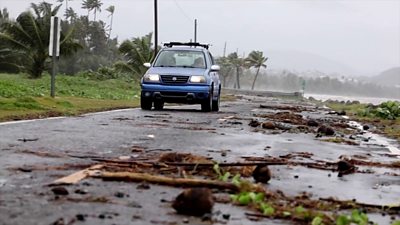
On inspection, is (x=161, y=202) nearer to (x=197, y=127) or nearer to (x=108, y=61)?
(x=197, y=127)

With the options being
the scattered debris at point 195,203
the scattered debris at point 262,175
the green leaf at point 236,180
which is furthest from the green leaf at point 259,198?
the scattered debris at point 262,175

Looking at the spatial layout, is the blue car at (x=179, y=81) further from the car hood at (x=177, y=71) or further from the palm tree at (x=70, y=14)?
the palm tree at (x=70, y=14)

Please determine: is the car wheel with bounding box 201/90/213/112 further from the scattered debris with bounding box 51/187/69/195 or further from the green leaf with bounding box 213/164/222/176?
the scattered debris with bounding box 51/187/69/195

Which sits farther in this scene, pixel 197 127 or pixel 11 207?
pixel 197 127

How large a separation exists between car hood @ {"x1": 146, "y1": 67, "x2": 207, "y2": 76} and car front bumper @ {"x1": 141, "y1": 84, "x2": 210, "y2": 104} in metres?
0.36

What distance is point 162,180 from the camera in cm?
520

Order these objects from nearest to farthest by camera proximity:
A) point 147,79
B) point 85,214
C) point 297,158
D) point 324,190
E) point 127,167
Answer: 1. point 85,214
2. point 324,190
3. point 127,167
4. point 297,158
5. point 147,79

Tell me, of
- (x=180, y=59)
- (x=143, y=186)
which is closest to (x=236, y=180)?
(x=143, y=186)

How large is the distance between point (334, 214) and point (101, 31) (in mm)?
81607

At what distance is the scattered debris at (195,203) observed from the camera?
415 centimetres

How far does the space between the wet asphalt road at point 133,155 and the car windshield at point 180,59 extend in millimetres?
6485

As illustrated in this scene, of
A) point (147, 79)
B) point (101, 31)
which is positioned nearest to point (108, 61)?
point (101, 31)

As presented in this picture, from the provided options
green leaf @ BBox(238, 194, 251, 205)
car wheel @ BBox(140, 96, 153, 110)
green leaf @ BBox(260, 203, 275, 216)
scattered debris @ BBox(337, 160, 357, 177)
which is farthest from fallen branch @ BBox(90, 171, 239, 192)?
car wheel @ BBox(140, 96, 153, 110)

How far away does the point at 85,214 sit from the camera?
4012 millimetres
